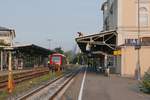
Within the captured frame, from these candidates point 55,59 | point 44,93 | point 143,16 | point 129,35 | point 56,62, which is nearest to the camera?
point 44,93

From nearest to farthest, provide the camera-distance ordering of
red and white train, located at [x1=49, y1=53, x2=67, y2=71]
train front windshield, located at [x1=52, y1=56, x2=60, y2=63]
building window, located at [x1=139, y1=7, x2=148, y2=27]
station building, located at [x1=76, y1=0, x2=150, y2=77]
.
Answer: station building, located at [x1=76, y1=0, x2=150, y2=77] < building window, located at [x1=139, y1=7, x2=148, y2=27] < red and white train, located at [x1=49, y1=53, x2=67, y2=71] < train front windshield, located at [x1=52, y1=56, x2=60, y2=63]

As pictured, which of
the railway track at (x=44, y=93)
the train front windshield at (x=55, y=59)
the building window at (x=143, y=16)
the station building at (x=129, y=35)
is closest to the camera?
the railway track at (x=44, y=93)

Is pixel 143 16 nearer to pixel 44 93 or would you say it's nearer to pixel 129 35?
pixel 129 35

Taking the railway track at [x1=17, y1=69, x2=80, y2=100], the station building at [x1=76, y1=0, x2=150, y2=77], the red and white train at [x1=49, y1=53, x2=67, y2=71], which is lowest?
the railway track at [x1=17, y1=69, x2=80, y2=100]

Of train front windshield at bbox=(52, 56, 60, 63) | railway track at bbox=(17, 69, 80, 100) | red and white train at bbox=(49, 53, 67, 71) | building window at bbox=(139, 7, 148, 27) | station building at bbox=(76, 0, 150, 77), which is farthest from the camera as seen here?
train front windshield at bbox=(52, 56, 60, 63)

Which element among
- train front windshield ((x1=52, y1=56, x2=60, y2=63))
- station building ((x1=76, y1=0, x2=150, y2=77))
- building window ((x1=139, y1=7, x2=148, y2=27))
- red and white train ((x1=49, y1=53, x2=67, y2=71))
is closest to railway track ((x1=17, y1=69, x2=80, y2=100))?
station building ((x1=76, y1=0, x2=150, y2=77))

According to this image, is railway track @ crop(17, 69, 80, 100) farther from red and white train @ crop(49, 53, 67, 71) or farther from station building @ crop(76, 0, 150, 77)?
red and white train @ crop(49, 53, 67, 71)

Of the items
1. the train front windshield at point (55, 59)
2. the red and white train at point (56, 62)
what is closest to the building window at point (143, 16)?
the red and white train at point (56, 62)

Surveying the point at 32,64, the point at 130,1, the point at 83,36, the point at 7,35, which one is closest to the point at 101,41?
the point at 83,36

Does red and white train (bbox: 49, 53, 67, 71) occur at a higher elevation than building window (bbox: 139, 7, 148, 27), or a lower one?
lower

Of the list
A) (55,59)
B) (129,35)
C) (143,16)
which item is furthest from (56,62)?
(143,16)

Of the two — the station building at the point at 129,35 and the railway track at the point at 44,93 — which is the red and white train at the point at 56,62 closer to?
the station building at the point at 129,35

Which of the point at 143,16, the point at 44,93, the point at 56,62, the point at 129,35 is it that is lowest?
the point at 44,93

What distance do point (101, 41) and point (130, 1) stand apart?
8.39 metres
